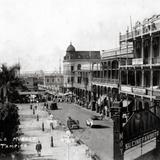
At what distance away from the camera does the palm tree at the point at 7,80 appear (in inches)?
1558

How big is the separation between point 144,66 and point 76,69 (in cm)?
5086

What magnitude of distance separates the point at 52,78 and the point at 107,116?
78.1 metres

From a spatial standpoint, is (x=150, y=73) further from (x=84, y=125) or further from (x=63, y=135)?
(x=63, y=135)

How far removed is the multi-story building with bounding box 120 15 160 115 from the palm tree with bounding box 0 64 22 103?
12506 mm

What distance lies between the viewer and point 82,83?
70750 mm

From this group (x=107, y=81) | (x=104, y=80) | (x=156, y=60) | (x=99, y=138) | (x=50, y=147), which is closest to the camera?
(x=50, y=147)

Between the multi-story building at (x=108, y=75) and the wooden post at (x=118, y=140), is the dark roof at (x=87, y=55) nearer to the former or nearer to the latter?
the multi-story building at (x=108, y=75)

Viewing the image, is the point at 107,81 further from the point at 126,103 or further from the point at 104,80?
the point at 126,103

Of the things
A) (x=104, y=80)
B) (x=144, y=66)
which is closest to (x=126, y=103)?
(x=144, y=66)

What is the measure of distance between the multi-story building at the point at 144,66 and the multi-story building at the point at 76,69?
94.0ft

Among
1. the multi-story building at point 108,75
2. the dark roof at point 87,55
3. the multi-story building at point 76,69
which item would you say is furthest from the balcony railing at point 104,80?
the dark roof at point 87,55

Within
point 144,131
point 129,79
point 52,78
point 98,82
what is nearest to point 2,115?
point 144,131

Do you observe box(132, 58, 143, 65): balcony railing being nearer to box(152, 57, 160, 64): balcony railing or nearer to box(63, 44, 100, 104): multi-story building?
box(152, 57, 160, 64): balcony railing

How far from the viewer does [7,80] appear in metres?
40.4
